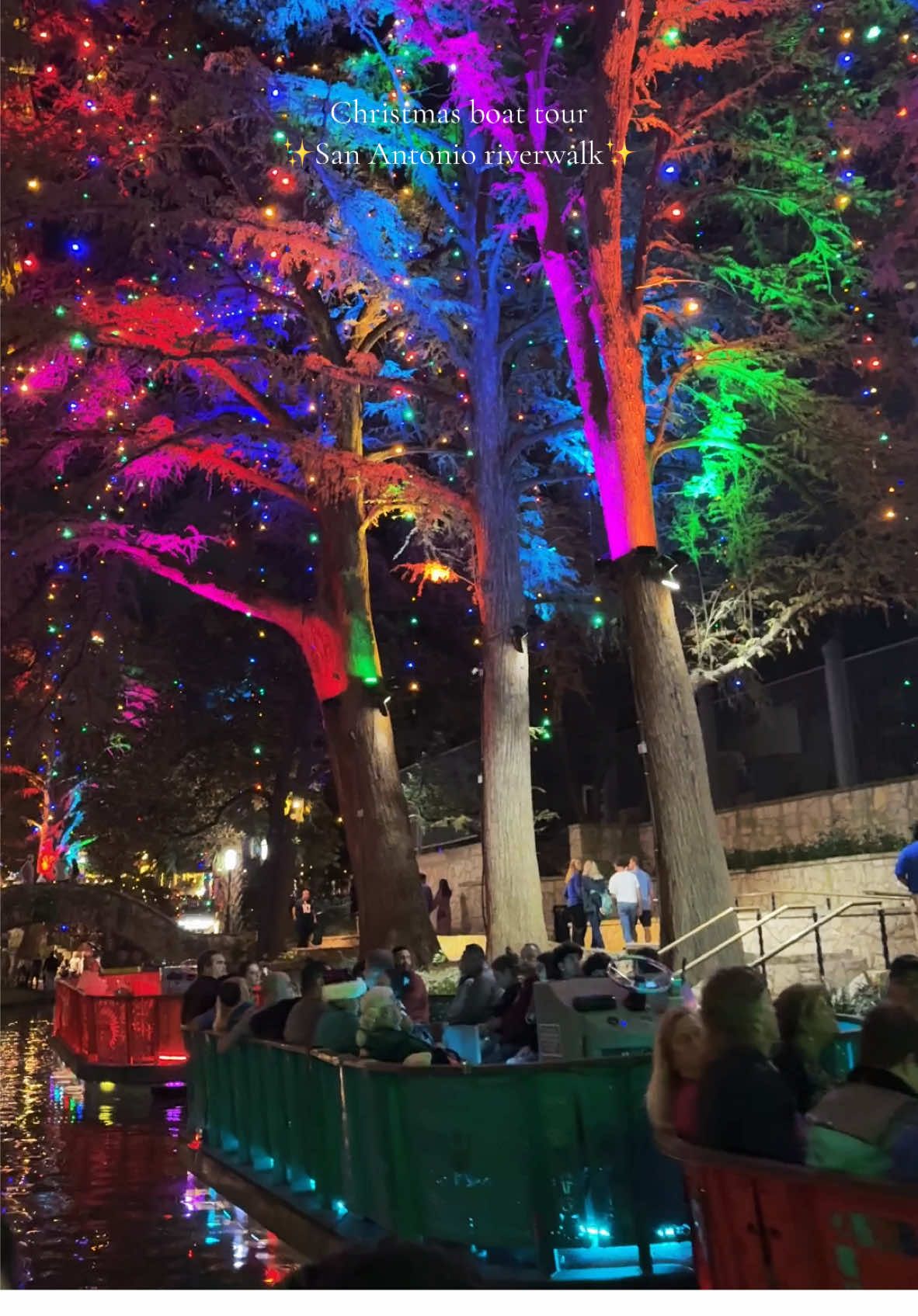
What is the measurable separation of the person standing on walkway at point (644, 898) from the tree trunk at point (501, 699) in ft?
5.29

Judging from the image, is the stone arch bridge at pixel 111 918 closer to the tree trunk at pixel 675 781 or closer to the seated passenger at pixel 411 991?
the tree trunk at pixel 675 781

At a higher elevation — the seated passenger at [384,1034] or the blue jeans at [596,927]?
the blue jeans at [596,927]

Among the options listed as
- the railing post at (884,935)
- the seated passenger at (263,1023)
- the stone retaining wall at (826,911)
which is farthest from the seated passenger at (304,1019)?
the railing post at (884,935)

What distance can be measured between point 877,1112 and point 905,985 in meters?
1.49

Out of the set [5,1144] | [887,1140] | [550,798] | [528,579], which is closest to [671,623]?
[528,579]

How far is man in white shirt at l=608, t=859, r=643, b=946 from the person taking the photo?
14672 millimetres

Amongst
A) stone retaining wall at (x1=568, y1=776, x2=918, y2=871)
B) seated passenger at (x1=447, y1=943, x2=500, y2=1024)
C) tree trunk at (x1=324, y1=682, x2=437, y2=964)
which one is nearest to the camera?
Answer: seated passenger at (x1=447, y1=943, x2=500, y2=1024)

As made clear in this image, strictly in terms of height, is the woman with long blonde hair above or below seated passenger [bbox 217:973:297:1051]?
above

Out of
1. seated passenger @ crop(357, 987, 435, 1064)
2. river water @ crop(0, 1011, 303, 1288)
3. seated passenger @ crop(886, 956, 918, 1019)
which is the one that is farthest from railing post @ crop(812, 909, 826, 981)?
seated passenger @ crop(886, 956, 918, 1019)

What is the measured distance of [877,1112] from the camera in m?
3.02

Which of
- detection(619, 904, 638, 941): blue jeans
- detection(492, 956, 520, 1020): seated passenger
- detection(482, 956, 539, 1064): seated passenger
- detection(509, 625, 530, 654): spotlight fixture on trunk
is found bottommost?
detection(482, 956, 539, 1064): seated passenger

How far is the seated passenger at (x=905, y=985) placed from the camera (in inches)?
170

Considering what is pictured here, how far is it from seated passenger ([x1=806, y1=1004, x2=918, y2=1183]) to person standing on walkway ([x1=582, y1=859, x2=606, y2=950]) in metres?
12.8

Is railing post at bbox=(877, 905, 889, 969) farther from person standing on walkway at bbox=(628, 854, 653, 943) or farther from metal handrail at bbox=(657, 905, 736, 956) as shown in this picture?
person standing on walkway at bbox=(628, 854, 653, 943)
